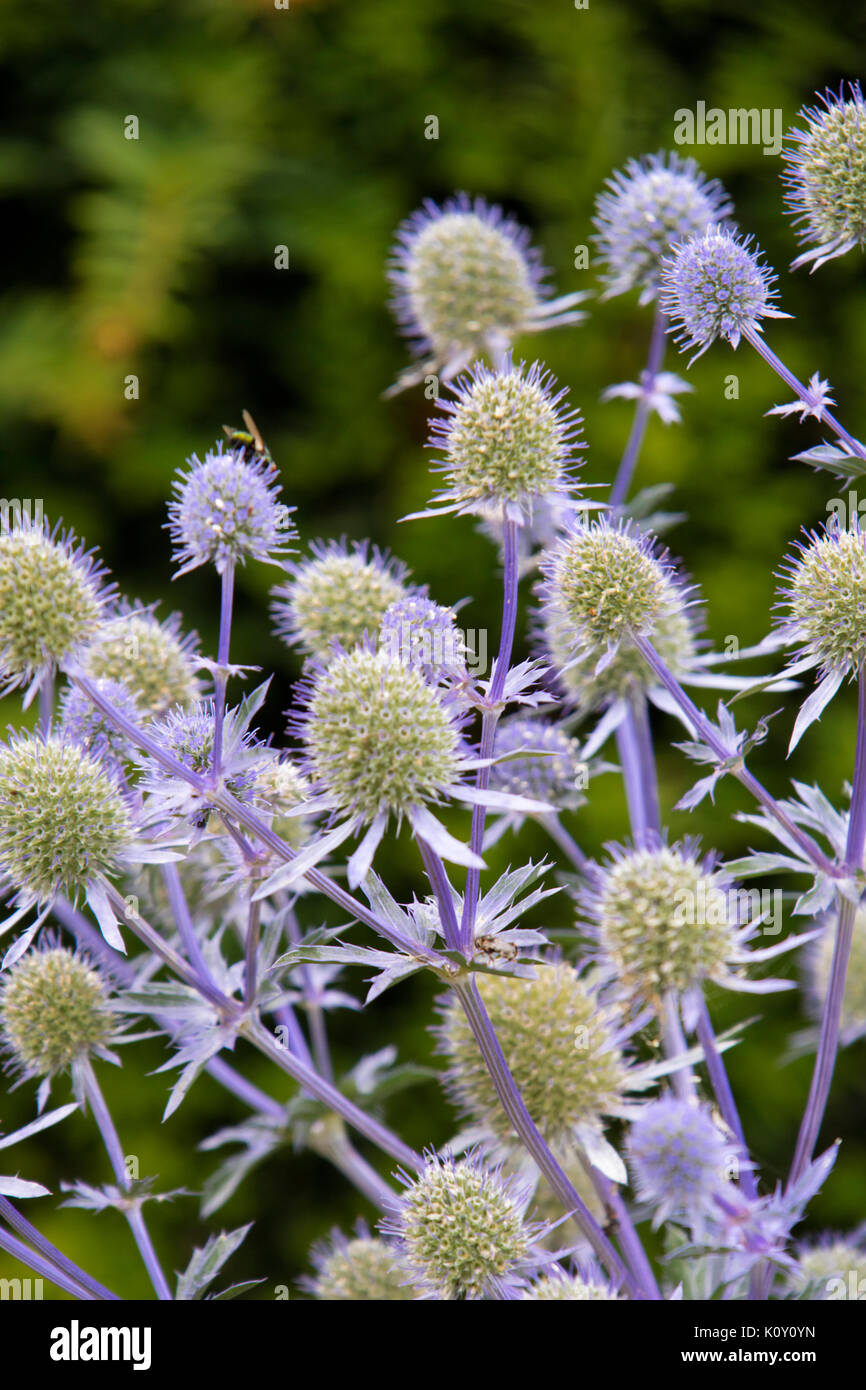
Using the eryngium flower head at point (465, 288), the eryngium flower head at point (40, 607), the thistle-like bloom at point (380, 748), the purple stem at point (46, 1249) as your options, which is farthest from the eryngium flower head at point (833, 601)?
the purple stem at point (46, 1249)


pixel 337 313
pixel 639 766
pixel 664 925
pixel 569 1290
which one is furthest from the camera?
pixel 337 313

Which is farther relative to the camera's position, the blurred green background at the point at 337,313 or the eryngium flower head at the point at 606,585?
the blurred green background at the point at 337,313

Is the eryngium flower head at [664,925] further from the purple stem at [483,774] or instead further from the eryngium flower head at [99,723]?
the eryngium flower head at [99,723]

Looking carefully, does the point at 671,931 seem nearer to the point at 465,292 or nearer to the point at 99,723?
the point at 99,723

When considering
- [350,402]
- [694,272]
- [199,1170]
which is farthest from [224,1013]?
[350,402]

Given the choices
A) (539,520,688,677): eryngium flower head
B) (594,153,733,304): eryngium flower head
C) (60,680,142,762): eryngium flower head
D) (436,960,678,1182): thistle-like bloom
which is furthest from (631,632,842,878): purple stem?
(594,153,733,304): eryngium flower head

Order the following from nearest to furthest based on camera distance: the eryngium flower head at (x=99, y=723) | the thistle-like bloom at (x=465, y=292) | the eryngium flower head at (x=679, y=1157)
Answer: the eryngium flower head at (x=679, y=1157)
the eryngium flower head at (x=99, y=723)
the thistle-like bloom at (x=465, y=292)

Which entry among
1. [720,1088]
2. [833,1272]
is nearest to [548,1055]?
[720,1088]
